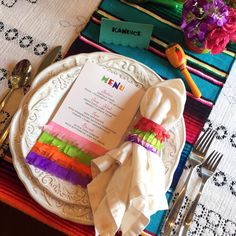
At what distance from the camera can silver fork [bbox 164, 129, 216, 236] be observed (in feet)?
2.16

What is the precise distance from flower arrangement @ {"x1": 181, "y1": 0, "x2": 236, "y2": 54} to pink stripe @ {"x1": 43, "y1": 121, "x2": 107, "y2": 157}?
0.32 meters

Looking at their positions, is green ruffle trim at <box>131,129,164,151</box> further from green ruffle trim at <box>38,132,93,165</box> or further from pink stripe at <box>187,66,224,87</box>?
pink stripe at <box>187,66,224,87</box>

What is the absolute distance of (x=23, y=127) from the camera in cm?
65

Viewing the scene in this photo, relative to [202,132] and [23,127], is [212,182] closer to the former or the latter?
[202,132]

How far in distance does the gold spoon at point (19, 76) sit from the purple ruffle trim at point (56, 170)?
14 cm

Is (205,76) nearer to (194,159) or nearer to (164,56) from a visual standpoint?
(164,56)

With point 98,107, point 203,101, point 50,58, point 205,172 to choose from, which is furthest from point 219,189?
point 50,58

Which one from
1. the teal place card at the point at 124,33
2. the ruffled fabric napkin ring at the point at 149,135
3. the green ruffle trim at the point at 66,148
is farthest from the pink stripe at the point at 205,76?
the green ruffle trim at the point at 66,148

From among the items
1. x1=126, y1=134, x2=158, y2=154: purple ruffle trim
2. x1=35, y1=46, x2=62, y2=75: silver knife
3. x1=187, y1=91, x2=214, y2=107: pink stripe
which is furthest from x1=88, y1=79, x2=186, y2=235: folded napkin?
x1=35, y1=46, x2=62, y2=75: silver knife

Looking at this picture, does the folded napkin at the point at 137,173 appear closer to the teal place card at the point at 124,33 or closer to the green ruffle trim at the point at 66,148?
the green ruffle trim at the point at 66,148

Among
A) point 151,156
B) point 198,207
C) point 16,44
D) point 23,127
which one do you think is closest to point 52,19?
point 16,44

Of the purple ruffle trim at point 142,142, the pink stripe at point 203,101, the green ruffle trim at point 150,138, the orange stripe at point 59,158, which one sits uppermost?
the pink stripe at point 203,101

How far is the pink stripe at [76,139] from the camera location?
26.1 inches

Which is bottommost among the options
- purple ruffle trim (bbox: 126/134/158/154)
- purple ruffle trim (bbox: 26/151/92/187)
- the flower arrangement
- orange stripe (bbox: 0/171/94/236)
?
orange stripe (bbox: 0/171/94/236)
